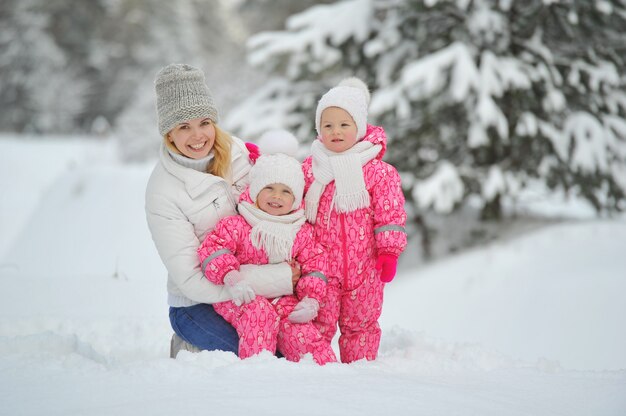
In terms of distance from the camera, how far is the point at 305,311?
274 centimetres

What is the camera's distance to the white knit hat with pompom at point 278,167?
2.80 metres

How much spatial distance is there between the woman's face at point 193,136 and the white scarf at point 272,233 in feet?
1.26

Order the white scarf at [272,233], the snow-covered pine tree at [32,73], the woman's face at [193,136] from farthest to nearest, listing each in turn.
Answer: the snow-covered pine tree at [32,73]
the woman's face at [193,136]
the white scarf at [272,233]

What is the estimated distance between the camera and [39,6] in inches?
989

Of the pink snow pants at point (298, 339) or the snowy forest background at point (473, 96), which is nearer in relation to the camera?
the pink snow pants at point (298, 339)

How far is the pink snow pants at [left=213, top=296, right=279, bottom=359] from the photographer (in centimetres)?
267

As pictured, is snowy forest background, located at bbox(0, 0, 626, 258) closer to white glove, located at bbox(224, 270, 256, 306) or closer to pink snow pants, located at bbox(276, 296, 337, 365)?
pink snow pants, located at bbox(276, 296, 337, 365)

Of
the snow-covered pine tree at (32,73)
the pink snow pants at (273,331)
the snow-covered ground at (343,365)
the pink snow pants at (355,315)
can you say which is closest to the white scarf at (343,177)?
the pink snow pants at (355,315)

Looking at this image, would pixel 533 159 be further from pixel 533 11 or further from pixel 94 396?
pixel 94 396

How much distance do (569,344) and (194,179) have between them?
11.4 ft

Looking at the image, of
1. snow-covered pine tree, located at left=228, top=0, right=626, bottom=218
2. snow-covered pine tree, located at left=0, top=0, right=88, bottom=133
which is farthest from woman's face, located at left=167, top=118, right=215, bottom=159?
snow-covered pine tree, located at left=0, top=0, right=88, bottom=133

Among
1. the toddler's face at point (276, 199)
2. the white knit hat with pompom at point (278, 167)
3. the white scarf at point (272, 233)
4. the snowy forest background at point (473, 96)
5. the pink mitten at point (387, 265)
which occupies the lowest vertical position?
the pink mitten at point (387, 265)

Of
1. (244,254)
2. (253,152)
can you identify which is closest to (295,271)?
(244,254)

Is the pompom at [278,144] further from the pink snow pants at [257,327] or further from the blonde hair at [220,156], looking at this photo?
the pink snow pants at [257,327]
